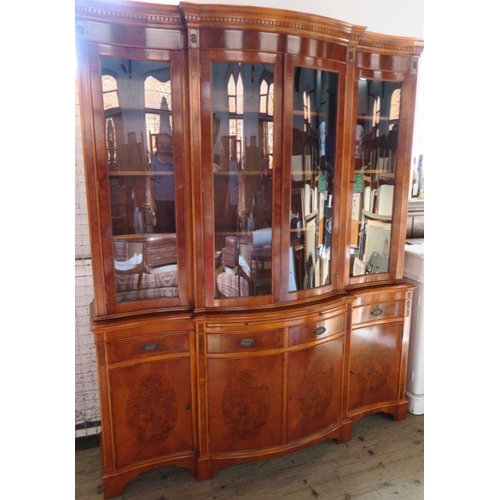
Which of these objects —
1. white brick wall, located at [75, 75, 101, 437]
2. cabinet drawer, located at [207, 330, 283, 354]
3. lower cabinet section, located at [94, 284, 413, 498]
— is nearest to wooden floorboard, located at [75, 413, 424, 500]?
lower cabinet section, located at [94, 284, 413, 498]

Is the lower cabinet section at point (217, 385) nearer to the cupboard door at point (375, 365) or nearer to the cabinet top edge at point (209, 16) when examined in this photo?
the cupboard door at point (375, 365)

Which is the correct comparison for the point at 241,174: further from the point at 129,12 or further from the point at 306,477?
the point at 306,477

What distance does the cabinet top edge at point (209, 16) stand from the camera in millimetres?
1550

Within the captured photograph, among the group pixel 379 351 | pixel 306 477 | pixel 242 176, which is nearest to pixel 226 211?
pixel 242 176

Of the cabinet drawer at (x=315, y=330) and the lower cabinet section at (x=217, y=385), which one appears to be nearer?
the lower cabinet section at (x=217, y=385)

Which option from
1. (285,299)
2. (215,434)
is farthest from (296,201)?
(215,434)

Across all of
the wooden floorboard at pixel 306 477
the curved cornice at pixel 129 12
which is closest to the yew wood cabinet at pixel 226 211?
the curved cornice at pixel 129 12

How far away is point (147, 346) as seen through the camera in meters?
1.85

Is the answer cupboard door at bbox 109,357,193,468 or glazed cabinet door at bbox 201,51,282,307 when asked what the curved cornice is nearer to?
glazed cabinet door at bbox 201,51,282,307

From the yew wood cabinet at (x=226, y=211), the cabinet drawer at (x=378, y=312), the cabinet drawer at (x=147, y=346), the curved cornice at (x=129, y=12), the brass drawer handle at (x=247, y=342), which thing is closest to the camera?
the curved cornice at (x=129, y=12)

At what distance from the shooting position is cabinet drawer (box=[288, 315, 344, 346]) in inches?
78.2
